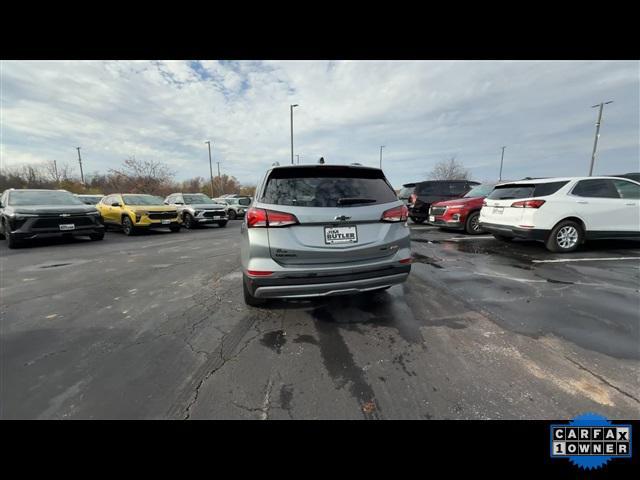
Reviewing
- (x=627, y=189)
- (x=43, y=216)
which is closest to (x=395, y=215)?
(x=627, y=189)

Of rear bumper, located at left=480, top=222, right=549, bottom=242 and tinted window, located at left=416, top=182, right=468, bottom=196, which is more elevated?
tinted window, located at left=416, top=182, right=468, bottom=196

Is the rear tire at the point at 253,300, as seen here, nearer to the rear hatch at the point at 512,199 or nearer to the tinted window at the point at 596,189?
the rear hatch at the point at 512,199

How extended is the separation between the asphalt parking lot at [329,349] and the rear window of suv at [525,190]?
6.60 ft

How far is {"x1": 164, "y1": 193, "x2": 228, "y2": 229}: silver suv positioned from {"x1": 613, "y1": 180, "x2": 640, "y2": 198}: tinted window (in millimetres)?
14711

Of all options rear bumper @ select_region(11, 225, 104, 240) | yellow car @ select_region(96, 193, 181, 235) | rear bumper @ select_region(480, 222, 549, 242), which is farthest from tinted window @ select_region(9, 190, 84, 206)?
rear bumper @ select_region(480, 222, 549, 242)

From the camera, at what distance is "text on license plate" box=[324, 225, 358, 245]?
253cm

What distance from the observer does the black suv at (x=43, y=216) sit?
7215 millimetres

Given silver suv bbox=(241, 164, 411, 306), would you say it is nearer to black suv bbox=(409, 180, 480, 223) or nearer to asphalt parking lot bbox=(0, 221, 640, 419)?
asphalt parking lot bbox=(0, 221, 640, 419)

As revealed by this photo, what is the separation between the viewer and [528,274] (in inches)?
178

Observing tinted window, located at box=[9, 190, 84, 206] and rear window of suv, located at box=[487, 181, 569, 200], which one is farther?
tinted window, located at box=[9, 190, 84, 206]
